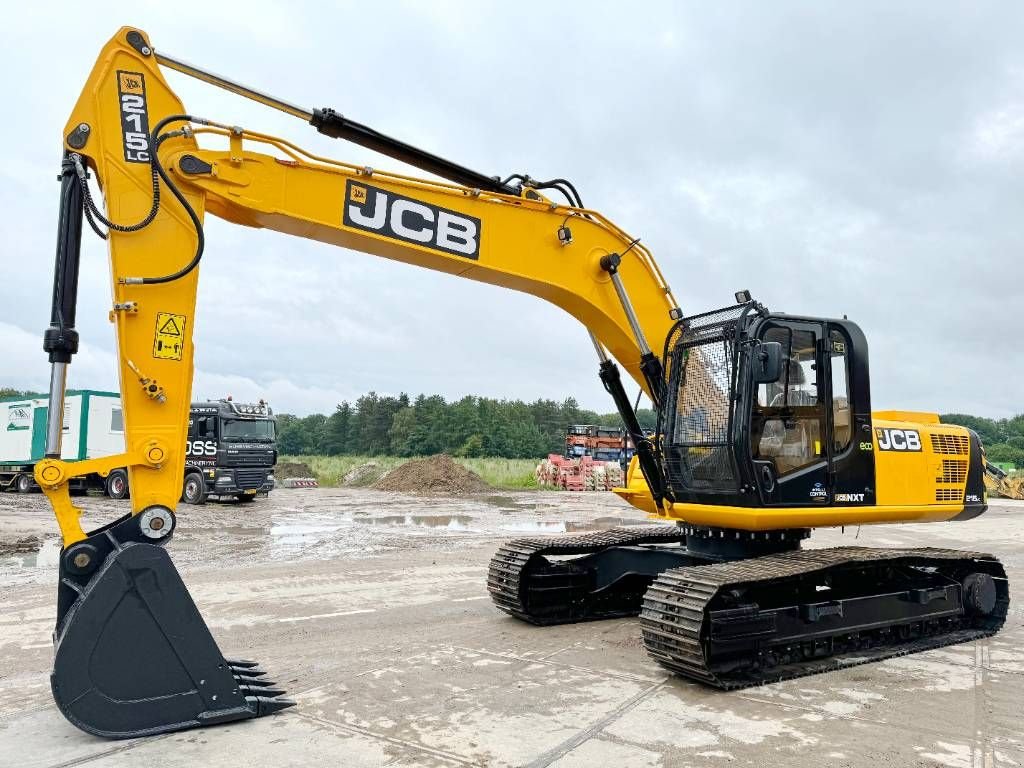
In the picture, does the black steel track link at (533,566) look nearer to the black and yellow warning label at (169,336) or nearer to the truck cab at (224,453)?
the black and yellow warning label at (169,336)

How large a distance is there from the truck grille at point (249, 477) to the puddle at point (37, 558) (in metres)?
9.78

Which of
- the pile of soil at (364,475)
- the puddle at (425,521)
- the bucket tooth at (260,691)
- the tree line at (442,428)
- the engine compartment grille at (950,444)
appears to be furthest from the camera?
the tree line at (442,428)

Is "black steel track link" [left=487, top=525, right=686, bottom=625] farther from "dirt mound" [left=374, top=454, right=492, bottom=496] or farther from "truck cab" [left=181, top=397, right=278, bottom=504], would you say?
"dirt mound" [left=374, top=454, right=492, bottom=496]

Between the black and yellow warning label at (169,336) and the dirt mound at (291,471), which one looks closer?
the black and yellow warning label at (169,336)

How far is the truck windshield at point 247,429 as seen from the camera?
23.4m

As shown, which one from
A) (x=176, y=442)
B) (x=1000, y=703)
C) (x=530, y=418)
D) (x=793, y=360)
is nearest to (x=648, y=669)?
(x=1000, y=703)

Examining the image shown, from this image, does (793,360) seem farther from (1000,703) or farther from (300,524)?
(300,524)

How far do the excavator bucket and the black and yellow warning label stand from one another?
1.03 meters

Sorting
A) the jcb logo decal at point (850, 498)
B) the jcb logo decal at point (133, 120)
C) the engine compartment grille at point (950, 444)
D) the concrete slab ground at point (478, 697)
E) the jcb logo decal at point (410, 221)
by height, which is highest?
the jcb logo decal at point (133, 120)

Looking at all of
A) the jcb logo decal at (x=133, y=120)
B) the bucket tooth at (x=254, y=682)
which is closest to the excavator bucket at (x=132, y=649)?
the bucket tooth at (x=254, y=682)

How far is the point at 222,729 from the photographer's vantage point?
15.4 ft

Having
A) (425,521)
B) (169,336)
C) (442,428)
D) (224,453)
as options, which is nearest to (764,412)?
(169,336)

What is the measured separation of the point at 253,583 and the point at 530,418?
2932 inches

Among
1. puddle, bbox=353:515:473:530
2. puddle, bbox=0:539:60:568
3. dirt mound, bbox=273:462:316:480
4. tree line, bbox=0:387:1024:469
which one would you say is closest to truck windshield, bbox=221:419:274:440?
puddle, bbox=353:515:473:530
